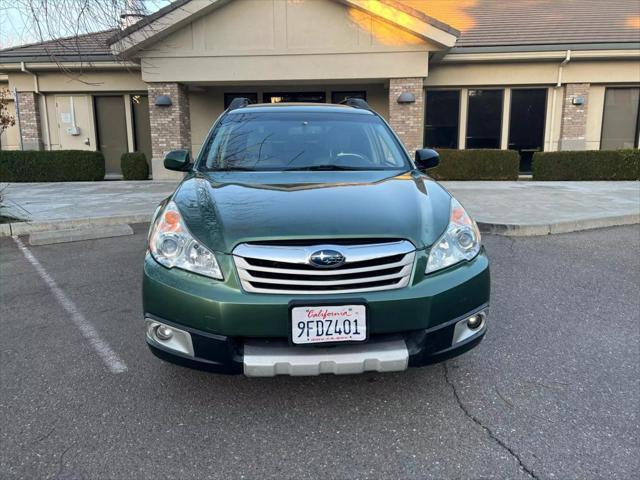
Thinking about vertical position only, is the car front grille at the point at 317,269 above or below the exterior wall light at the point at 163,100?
below

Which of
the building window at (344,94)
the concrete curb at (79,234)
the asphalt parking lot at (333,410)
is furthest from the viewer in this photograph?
the building window at (344,94)

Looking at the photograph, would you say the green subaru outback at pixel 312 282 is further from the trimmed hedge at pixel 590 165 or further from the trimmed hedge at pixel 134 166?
the trimmed hedge at pixel 134 166

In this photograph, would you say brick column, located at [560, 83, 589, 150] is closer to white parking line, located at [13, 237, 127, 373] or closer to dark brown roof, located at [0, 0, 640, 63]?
dark brown roof, located at [0, 0, 640, 63]

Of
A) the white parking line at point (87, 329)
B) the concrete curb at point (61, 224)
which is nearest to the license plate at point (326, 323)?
the white parking line at point (87, 329)

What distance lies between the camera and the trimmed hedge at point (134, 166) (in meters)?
14.2

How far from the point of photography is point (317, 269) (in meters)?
2.42

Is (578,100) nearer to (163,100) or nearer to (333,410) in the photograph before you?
(163,100)

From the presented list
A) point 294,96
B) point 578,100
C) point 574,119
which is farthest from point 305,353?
point 574,119

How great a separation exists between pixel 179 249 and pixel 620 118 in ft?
53.7

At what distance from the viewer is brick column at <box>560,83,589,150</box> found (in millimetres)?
14609

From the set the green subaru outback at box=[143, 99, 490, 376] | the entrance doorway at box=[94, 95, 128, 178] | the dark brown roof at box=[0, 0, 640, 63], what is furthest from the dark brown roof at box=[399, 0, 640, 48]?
the green subaru outback at box=[143, 99, 490, 376]

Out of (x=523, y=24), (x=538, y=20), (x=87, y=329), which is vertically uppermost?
(x=538, y=20)

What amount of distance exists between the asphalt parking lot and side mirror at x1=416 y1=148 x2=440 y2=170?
1331mm

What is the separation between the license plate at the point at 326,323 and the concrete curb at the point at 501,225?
528 centimetres
